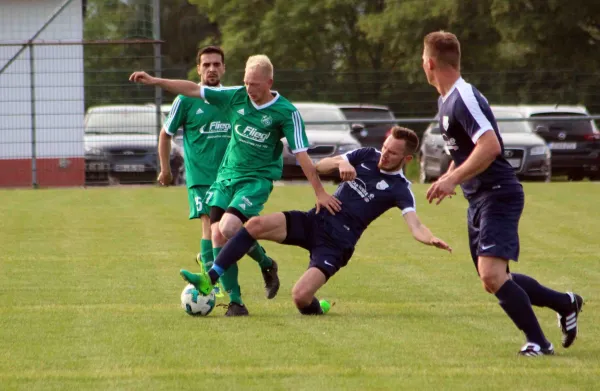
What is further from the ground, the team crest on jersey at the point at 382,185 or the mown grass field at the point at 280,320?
the team crest on jersey at the point at 382,185

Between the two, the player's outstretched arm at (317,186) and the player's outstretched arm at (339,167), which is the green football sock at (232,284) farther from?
the player's outstretched arm at (339,167)

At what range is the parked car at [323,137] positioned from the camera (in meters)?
23.0

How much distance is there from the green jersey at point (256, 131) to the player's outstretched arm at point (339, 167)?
0.85 feet

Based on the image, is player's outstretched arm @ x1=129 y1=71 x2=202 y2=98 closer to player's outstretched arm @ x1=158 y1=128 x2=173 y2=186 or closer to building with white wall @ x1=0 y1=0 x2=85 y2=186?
player's outstretched arm @ x1=158 y1=128 x2=173 y2=186

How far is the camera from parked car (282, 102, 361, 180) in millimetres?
23031

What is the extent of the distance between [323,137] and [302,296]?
15398 mm

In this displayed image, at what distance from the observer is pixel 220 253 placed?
845 cm

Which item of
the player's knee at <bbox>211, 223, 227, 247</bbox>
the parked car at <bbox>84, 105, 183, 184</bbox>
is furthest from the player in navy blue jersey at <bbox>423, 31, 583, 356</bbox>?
the parked car at <bbox>84, 105, 183, 184</bbox>

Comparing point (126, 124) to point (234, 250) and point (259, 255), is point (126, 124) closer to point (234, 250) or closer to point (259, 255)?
point (259, 255)

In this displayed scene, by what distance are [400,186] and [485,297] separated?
140 cm

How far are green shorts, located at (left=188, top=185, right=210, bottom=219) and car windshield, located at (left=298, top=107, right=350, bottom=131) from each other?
14518 mm

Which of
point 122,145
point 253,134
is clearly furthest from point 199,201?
point 122,145

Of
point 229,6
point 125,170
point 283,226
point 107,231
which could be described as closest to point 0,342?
point 283,226

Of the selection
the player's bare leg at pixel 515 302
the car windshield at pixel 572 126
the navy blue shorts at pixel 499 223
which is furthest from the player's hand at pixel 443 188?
the car windshield at pixel 572 126
